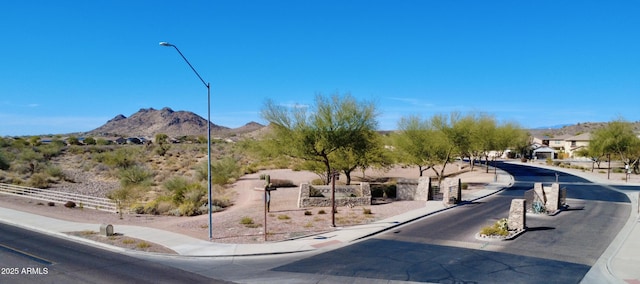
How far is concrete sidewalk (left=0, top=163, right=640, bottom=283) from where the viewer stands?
47.7ft

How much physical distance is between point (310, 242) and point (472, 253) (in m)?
6.64

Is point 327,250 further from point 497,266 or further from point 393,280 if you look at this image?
point 497,266

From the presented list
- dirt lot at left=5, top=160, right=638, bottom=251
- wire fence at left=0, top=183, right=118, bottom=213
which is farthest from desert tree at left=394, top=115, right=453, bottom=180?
wire fence at left=0, top=183, right=118, bottom=213

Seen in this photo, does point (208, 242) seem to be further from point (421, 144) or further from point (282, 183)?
point (421, 144)

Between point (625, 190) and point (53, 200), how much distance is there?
161 ft

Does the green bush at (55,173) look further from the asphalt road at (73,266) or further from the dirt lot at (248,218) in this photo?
the asphalt road at (73,266)

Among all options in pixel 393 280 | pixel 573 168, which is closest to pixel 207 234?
pixel 393 280

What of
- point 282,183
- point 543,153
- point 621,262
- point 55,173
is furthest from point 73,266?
point 543,153

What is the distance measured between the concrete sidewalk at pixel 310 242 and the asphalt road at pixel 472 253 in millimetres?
529

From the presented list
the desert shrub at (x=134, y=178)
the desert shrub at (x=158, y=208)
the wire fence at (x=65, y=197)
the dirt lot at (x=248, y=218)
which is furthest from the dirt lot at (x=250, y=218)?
the desert shrub at (x=134, y=178)

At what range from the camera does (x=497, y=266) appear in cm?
1496

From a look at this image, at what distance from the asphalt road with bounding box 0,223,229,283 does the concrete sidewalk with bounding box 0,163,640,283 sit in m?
Result: 1.43

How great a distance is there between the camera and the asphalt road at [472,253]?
14031 mm

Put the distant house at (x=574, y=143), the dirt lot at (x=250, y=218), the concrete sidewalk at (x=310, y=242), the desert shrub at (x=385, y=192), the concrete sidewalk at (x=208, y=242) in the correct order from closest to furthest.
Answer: the concrete sidewalk at (x=310, y=242) → the concrete sidewalk at (x=208, y=242) → the dirt lot at (x=250, y=218) → the desert shrub at (x=385, y=192) → the distant house at (x=574, y=143)
